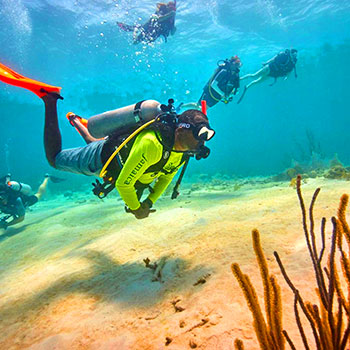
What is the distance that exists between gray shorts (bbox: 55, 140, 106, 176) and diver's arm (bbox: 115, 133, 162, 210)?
98 cm

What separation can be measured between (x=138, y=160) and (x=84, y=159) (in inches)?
65.3

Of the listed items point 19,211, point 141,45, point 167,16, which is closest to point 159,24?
point 167,16

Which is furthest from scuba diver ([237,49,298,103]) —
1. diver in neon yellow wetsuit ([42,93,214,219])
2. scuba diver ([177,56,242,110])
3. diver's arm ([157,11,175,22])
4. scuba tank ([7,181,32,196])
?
scuba tank ([7,181,32,196])

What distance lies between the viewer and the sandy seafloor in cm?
190

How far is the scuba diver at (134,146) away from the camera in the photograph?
10.9ft

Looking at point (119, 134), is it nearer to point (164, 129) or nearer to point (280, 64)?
point (164, 129)

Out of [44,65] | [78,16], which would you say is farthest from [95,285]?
[44,65]

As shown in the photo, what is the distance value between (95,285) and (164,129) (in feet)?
8.15

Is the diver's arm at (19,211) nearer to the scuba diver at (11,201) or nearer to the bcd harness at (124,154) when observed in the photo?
the scuba diver at (11,201)

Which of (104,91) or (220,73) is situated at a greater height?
(104,91)

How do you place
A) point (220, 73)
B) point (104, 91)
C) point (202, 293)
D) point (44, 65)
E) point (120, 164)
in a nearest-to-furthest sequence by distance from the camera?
point (202, 293), point (120, 164), point (220, 73), point (44, 65), point (104, 91)

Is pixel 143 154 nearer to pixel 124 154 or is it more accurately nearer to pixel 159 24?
pixel 124 154

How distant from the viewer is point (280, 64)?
→ 10617mm

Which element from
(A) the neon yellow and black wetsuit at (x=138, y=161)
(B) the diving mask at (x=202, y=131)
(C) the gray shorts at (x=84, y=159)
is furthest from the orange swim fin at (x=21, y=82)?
(B) the diving mask at (x=202, y=131)
